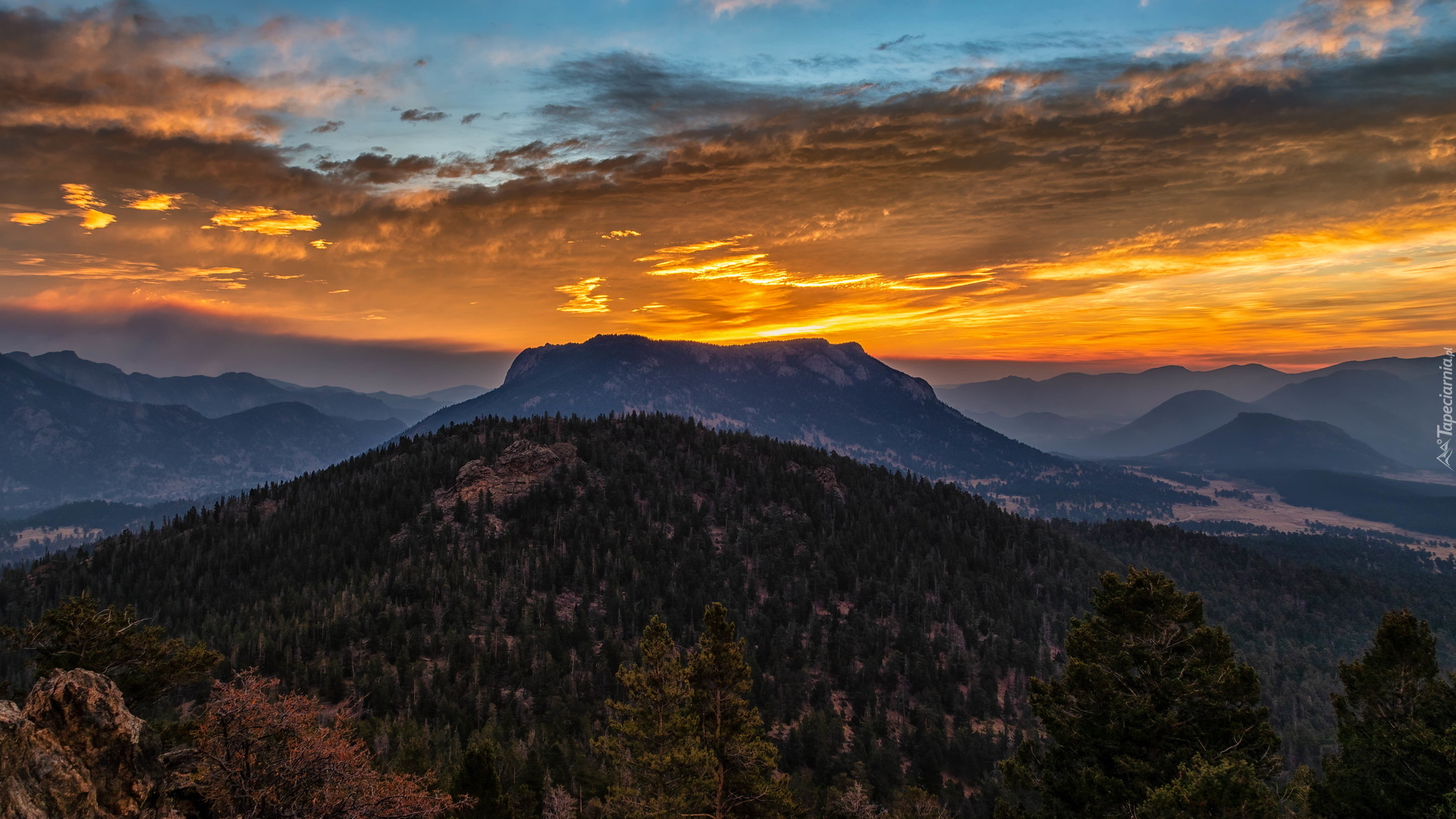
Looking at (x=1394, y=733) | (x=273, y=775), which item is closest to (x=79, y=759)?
(x=273, y=775)

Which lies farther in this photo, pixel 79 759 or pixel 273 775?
pixel 273 775

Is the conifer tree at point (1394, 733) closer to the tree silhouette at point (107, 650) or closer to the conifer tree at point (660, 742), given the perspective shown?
the conifer tree at point (660, 742)

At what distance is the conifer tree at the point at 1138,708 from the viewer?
32938 millimetres

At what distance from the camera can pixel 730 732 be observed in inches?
1540

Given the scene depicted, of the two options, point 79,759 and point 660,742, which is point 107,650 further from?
point 660,742

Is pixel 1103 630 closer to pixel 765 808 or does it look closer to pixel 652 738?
pixel 765 808

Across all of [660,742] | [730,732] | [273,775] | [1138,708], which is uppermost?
[1138,708]

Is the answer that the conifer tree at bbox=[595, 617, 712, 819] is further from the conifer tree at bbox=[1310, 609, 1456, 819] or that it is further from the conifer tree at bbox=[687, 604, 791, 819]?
the conifer tree at bbox=[1310, 609, 1456, 819]

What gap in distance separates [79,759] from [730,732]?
29.2 meters

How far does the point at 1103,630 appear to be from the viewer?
38.5 meters

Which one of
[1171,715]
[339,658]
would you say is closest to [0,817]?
[1171,715]

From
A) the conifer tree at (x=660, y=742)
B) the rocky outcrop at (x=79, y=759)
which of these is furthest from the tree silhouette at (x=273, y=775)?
the conifer tree at (x=660, y=742)

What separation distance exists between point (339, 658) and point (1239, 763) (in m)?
160

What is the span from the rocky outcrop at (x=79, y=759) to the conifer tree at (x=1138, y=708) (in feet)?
135
